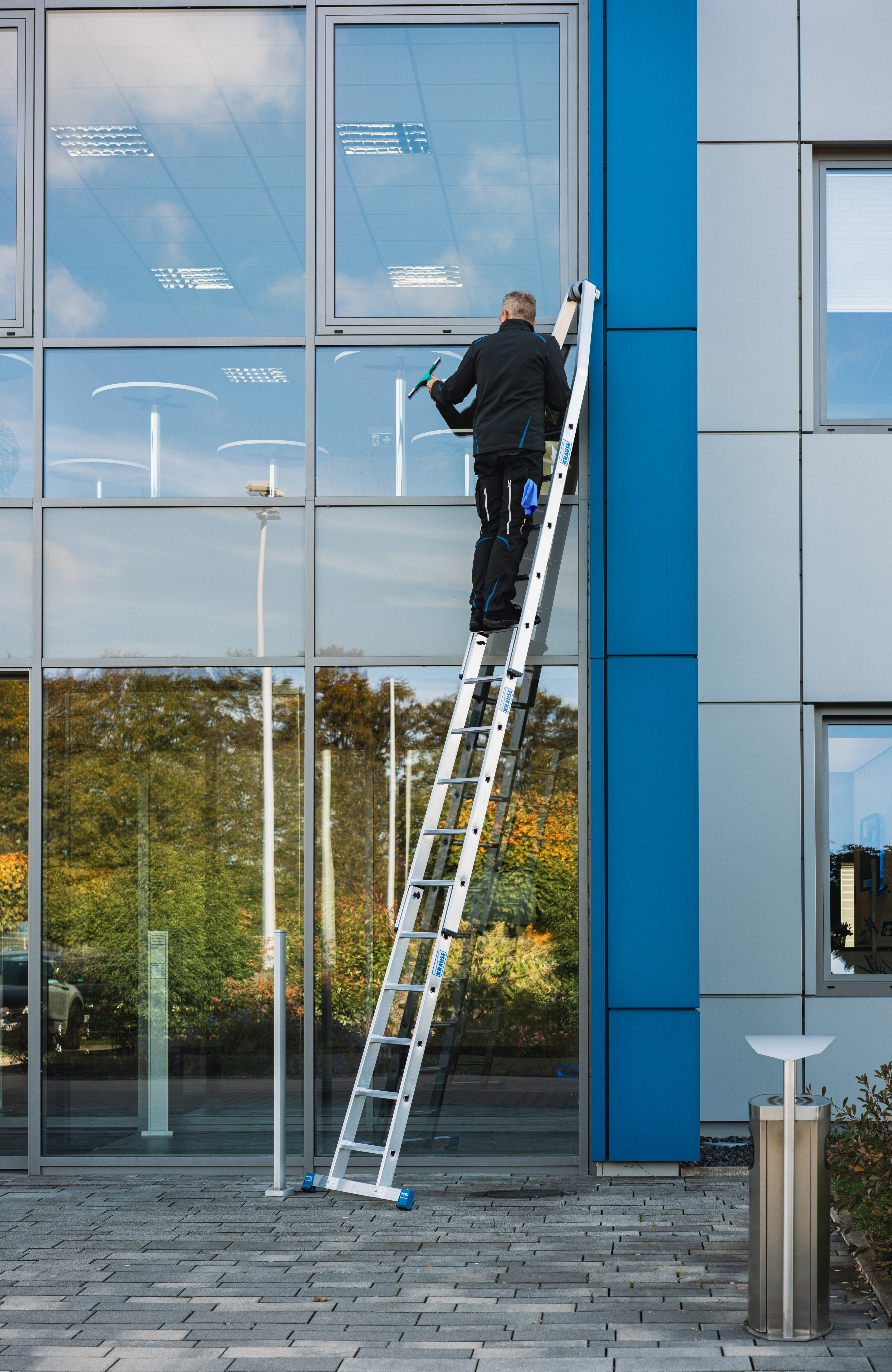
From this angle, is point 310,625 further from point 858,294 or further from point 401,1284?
point 858,294

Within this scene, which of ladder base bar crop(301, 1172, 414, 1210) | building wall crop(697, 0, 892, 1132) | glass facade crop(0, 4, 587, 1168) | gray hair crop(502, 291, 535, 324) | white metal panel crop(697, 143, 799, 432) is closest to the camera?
ladder base bar crop(301, 1172, 414, 1210)

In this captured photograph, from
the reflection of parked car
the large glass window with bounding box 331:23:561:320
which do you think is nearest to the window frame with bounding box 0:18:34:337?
the large glass window with bounding box 331:23:561:320

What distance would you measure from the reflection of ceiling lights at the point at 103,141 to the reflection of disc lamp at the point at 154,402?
4.50 ft

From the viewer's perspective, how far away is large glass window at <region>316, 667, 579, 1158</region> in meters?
6.64

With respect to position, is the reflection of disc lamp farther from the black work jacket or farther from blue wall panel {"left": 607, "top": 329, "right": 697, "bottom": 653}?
blue wall panel {"left": 607, "top": 329, "right": 697, "bottom": 653}

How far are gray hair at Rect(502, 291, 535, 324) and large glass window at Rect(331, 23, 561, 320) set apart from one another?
0.45 metres

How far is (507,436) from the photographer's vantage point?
20.6ft

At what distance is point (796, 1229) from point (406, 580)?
154 inches

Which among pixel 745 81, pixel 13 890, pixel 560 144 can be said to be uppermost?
pixel 745 81

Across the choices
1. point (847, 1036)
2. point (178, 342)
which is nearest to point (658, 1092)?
point (847, 1036)

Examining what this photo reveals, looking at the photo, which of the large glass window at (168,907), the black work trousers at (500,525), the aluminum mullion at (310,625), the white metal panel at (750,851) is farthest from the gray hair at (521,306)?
the white metal panel at (750,851)

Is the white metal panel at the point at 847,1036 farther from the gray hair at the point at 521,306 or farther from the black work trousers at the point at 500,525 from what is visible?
the gray hair at the point at 521,306

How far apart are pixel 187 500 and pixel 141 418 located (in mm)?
566

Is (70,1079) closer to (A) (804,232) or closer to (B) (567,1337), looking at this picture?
(B) (567,1337)
